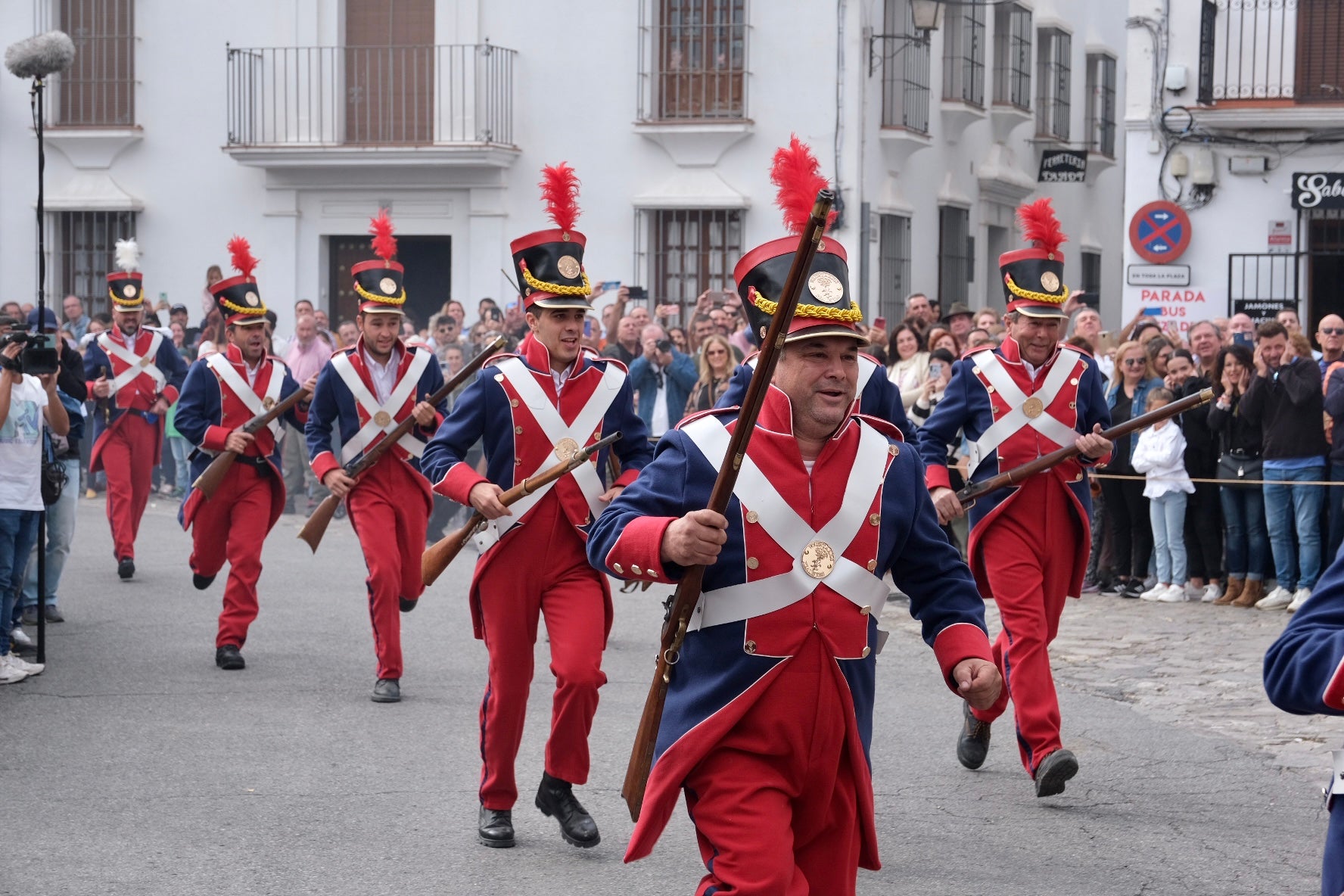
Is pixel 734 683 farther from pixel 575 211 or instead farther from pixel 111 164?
pixel 111 164

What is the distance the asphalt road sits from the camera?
620 cm

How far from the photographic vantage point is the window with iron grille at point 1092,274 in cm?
2942

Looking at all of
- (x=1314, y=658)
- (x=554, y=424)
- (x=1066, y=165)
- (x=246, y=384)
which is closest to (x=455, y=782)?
(x=554, y=424)

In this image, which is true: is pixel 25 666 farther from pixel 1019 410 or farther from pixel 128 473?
pixel 1019 410

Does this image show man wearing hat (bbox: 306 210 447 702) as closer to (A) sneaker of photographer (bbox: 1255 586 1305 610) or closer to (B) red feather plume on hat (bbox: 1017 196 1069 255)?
(B) red feather plume on hat (bbox: 1017 196 1069 255)

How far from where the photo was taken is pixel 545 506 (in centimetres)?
671

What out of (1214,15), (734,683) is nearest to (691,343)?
(1214,15)

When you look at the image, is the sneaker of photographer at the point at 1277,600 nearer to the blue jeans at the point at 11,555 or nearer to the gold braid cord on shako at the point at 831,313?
the blue jeans at the point at 11,555

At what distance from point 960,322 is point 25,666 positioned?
8.20 meters

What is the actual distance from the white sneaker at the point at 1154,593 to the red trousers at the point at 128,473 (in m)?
7.23

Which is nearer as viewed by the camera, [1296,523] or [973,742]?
[973,742]

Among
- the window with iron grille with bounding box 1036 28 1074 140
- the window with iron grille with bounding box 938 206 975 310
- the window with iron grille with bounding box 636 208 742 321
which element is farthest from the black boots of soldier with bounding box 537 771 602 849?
the window with iron grille with bounding box 1036 28 1074 140

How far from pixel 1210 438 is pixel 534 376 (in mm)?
7423

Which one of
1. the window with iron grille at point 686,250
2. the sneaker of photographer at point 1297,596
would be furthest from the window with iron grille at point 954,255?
the sneaker of photographer at point 1297,596
